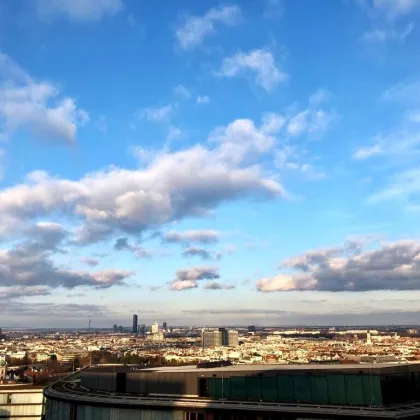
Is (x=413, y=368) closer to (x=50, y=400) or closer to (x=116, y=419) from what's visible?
(x=116, y=419)

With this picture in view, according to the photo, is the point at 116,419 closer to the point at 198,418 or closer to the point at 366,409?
the point at 198,418

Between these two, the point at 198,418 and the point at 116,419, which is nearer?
the point at 198,418

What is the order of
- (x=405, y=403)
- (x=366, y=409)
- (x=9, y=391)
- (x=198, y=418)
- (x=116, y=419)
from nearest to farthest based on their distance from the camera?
(x=366, y=409)
(x=405, y=403)
(x=198, y=418)
(x=116, y=419)
(x=9, y=391)

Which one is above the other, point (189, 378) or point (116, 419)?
point (189, 378)

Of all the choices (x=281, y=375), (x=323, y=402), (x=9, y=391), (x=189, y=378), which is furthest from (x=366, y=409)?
(x=9, y=391)

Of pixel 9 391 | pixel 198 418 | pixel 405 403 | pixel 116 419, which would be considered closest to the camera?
pixel 405 403

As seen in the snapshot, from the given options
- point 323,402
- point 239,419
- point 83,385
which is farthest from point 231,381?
point 83,385
